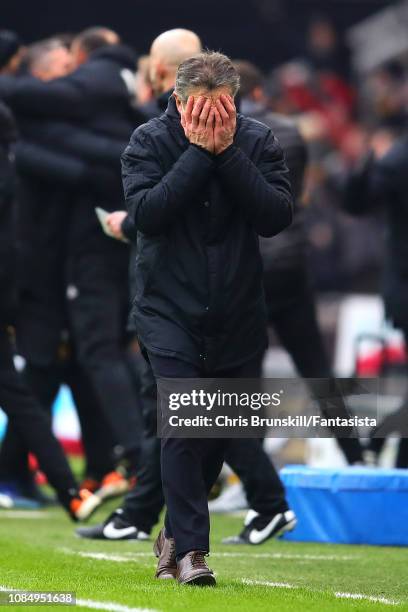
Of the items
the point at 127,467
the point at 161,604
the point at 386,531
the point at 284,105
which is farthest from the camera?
the point at 284,105

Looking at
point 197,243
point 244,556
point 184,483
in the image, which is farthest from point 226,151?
point 244,556

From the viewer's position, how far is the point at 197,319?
573 centimetres

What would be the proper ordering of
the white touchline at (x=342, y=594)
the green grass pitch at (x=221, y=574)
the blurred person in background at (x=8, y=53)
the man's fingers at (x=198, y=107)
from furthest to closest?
the blurred person in background at (x=8, y=53), the man's fingers at (x=198, y=107), the white touchline at (x=342, y=594), the green grass pitch at (x=221, y=574)

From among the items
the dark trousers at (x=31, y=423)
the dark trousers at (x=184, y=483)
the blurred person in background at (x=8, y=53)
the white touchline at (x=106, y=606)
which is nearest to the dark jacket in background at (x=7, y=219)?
the dark trousers at (x=31, y=423)

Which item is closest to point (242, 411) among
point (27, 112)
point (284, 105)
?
point (27, 112)

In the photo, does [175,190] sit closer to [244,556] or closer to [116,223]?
[116,223]

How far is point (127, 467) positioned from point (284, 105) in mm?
10055

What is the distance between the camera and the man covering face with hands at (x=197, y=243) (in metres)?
5.64

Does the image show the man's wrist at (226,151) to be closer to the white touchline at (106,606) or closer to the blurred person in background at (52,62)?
the white touchline at (106,606)

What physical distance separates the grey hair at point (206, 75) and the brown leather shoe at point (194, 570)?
5.33 feet

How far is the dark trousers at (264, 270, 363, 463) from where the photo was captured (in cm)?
870

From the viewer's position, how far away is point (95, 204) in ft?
30.6

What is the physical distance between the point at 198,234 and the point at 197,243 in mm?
37

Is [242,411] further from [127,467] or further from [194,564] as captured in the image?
[127,467]
